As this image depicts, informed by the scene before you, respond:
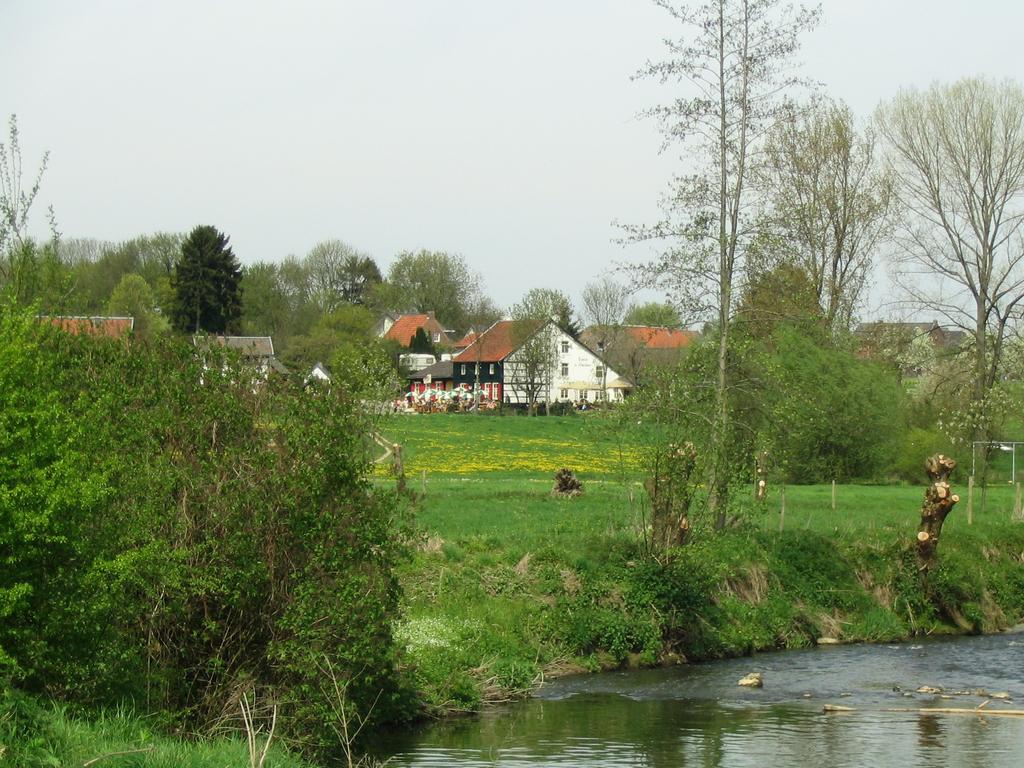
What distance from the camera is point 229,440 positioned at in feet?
49.5

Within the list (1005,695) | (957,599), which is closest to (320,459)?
(1005,695)

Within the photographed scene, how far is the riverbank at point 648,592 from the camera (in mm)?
20734

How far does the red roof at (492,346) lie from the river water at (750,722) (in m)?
82.9

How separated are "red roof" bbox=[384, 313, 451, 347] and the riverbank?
3654 inches

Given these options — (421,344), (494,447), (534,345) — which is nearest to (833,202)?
(494,447)

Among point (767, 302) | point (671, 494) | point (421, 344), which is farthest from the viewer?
point (421, 344)

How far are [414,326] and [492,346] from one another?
1804 cm

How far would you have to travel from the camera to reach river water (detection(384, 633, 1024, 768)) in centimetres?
1595

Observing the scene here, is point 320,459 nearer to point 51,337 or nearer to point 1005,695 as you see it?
point 51,337

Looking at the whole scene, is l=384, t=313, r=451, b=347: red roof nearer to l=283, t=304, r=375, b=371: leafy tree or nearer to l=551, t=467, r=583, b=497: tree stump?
l=283, t=304, r=375, b=371: leafy tree

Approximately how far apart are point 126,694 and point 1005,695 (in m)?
13.0

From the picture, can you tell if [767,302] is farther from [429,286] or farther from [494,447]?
[429,286]

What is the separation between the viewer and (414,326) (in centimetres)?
12656

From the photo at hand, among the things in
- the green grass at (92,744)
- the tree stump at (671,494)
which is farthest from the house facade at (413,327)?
the green grass at (92,744)
